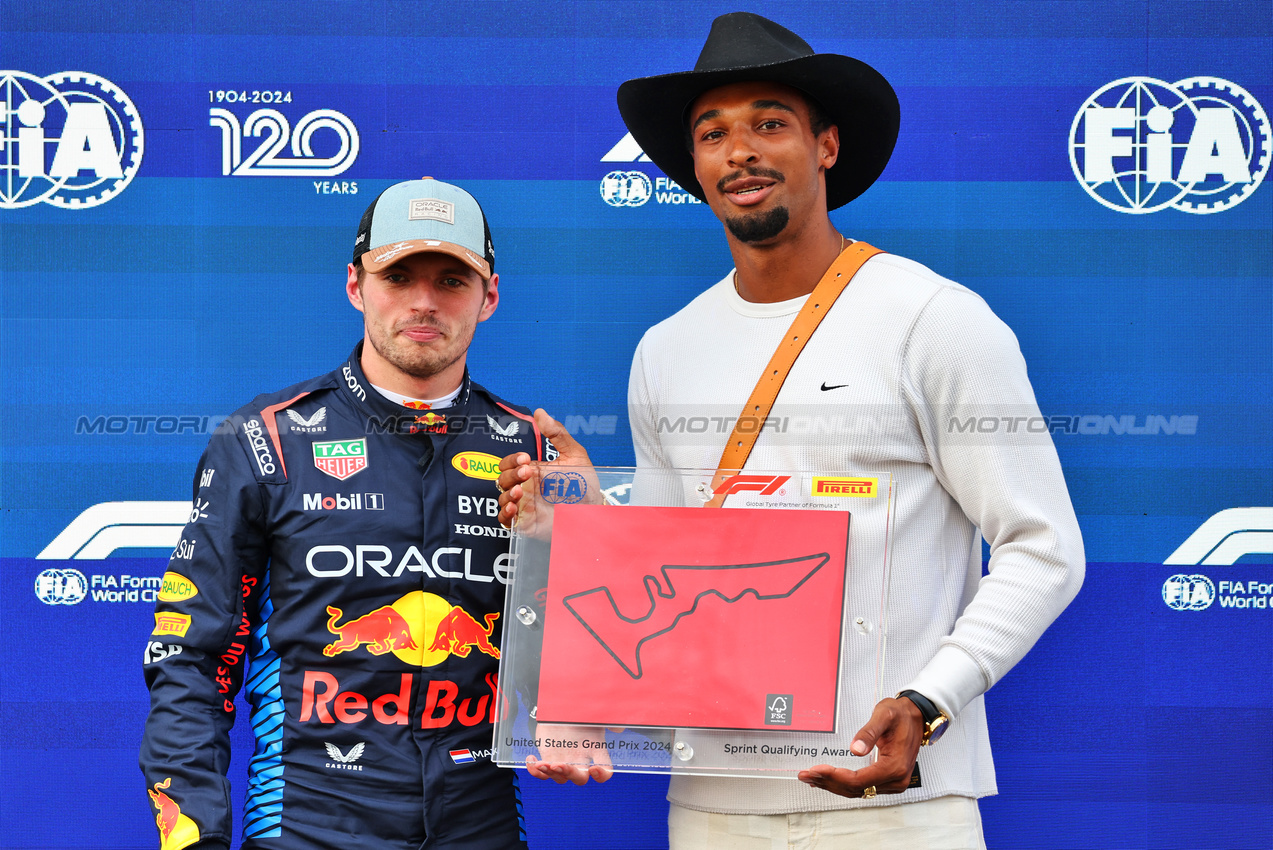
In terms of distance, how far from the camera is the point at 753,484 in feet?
6.32

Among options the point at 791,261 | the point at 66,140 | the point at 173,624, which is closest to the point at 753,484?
the point at 791,261

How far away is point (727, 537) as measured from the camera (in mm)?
1865

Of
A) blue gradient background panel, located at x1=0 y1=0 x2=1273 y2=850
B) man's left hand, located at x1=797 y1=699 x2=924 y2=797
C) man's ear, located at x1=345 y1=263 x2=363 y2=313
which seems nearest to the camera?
man's left hand, located at x1=797 y1=699 x2=924 y2=797

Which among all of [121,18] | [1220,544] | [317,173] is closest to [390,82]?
[317,173]

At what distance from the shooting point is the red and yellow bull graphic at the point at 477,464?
2045mm

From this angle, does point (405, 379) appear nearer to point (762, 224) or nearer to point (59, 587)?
point (762, 224)

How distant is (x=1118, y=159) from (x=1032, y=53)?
1.18 ft

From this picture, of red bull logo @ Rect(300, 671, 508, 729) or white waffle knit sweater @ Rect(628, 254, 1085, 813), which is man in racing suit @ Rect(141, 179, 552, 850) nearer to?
red bull logo @ Rect(300, 671, 508, 729)

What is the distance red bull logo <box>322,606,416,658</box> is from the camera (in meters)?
1.91

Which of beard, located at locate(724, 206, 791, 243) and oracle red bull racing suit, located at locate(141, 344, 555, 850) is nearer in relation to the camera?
oracle red bull racing suit, located at locate(141, 344, 555, 850)

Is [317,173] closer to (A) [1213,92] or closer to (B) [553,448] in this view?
(B) [553,448]

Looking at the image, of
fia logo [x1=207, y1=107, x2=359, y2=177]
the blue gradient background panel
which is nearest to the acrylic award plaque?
the blue gradient background panel

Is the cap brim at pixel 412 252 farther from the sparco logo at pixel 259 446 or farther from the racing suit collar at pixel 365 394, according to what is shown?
the sparco logo at pixel 259 446

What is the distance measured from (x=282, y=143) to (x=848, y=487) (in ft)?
5.93
